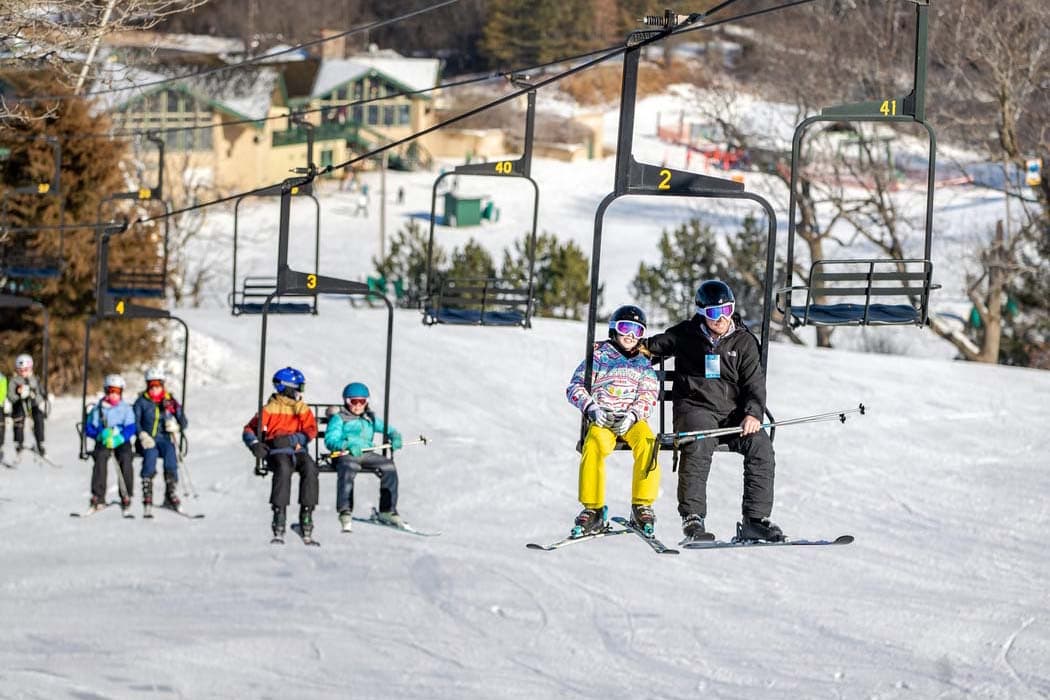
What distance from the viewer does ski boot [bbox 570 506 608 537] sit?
10.6 m

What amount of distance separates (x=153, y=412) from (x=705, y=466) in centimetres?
892

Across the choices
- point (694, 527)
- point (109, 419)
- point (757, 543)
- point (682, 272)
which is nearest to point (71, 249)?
point (109, 419)

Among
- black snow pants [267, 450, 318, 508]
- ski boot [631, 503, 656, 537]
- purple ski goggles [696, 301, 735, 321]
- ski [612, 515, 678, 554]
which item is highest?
purple ski goggles [696, 301, 735, 321]

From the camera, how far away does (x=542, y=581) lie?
20.5 metres

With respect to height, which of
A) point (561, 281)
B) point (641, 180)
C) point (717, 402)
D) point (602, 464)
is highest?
point (641, 180)

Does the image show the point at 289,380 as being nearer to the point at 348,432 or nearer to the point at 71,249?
the point at 348,432

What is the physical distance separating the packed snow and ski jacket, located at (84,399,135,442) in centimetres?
271

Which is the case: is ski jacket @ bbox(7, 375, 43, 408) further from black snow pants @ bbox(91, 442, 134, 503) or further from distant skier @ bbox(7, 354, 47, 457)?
black snow pants @ bbox(91, 442, 134, 503)

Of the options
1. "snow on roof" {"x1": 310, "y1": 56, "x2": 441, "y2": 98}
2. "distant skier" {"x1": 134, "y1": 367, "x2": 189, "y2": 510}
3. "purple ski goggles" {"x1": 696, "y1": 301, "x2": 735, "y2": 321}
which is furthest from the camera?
"snow on roof" {"x1": 310, "y1": 56, "x2": 441, "y2": 98}

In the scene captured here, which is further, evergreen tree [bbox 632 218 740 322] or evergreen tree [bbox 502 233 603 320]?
evergreen tree [bbox 502 233 603 320]

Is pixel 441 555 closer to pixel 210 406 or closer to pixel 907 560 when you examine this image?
pixel 907 560

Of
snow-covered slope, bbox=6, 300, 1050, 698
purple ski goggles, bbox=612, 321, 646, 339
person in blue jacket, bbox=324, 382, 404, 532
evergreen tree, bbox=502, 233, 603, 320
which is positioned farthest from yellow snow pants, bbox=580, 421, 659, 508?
evergreen tree, bbox=502, 233, 603, 320

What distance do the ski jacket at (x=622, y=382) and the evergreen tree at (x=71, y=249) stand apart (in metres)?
19.1

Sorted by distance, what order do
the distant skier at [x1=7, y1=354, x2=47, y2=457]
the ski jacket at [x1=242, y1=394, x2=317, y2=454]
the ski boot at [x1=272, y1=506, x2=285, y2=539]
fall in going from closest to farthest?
the ski jacket at [x1=242, y1=394, x2=317, y2=454] → the ski boot at [x1=272, y1=506, x2=285, y2=539] → the distant skier at [x1=7, y1=354, x2=47, y2=457]
